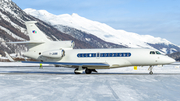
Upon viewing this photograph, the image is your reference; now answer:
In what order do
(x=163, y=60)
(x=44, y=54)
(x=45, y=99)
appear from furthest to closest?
(x=44, y=54) < (x=163, y=60) < (x=45, y=99)

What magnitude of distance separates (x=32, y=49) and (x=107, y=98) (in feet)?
84.0

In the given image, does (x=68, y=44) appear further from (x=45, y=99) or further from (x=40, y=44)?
(x=45, y=99)

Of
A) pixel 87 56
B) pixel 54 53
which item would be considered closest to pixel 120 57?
pixel 87 56

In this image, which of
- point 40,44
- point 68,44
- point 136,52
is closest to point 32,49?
point 40,44

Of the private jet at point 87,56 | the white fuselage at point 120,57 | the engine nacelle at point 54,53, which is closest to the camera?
the white fuselage at point 120,57

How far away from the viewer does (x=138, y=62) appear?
32281 mm

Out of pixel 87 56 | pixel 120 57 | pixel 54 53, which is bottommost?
pixel 120 57

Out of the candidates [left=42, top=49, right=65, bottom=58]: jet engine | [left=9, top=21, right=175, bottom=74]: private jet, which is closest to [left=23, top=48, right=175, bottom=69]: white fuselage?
[left=9, top=21, right=175, bottom=74]: private jet

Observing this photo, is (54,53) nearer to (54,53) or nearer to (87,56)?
(54,53)

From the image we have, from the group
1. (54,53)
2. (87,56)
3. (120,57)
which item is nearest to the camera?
(120,57)

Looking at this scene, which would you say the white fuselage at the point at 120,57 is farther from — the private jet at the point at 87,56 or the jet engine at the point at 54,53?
the jet engine at the point at 54,53

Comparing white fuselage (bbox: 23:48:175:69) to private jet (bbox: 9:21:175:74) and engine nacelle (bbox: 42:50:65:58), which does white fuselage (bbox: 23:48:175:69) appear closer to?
private jet (bbox: 9:21:175:74)

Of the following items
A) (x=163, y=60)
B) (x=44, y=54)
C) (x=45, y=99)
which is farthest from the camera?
(x=44, y=54)

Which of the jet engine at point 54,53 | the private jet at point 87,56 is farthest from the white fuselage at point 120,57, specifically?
the jet engine at point 54,53
